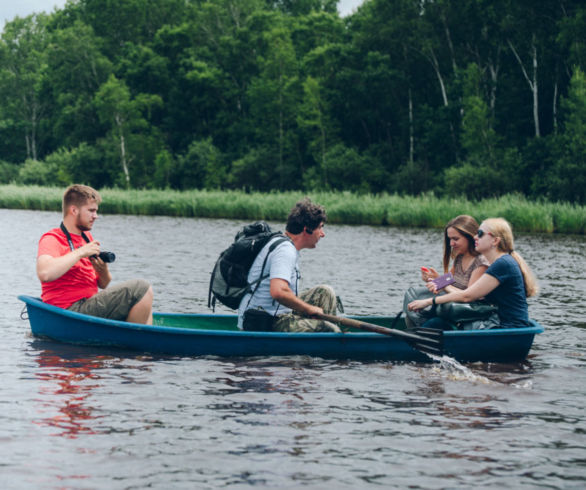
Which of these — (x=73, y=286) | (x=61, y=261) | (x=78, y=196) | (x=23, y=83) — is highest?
(x=23, y=83)

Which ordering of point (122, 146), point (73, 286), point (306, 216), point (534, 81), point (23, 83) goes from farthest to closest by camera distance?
point (23, 83) < point (122, 146) < point (534, 81) < point (73, 286) < point (306, 216)

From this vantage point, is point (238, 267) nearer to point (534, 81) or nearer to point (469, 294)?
point (469, 294)

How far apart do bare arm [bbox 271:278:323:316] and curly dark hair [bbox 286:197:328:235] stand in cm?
48

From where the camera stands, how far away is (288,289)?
722 centimetres

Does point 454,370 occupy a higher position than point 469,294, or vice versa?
point 469,294

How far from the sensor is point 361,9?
5416 cm

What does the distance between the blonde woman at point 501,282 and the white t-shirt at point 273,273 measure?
1246 millimetres

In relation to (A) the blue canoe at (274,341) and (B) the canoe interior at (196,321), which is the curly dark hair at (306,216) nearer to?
(A) the blue canoe at (274,341)

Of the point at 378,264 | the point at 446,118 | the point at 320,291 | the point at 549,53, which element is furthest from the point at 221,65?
the point at 320,291

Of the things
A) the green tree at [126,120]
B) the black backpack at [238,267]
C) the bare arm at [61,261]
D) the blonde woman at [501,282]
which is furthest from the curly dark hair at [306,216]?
the green tree at [126,120]

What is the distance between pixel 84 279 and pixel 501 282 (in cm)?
375

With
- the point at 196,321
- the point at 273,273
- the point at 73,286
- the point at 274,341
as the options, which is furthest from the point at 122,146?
the point at 273,273

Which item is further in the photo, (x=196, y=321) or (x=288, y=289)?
(x=196, y=321)

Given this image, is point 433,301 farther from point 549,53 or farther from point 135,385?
point 549,53
